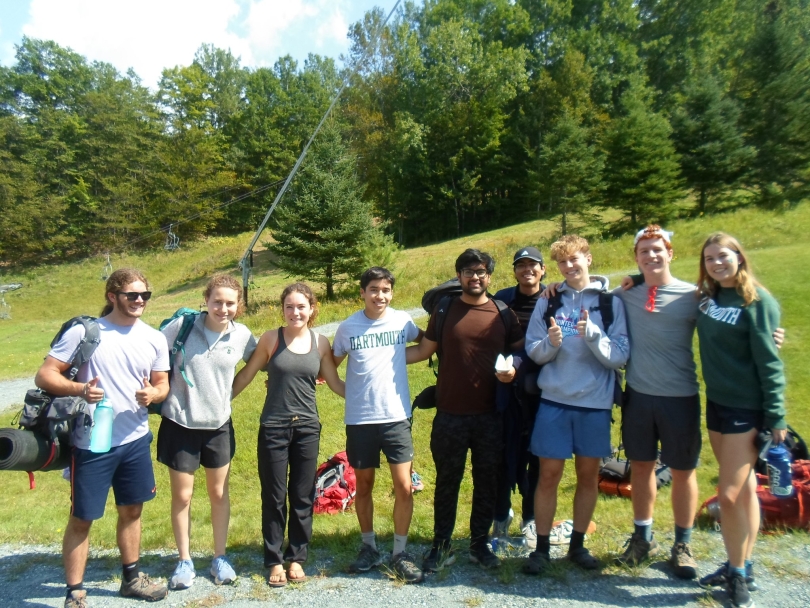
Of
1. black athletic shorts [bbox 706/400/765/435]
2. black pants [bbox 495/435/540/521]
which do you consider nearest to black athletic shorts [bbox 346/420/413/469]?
black pants [bbox 495/435/540/521]

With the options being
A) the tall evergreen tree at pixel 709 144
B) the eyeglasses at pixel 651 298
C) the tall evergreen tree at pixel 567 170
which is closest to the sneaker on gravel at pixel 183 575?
the eyeglasses at pixel 651 298

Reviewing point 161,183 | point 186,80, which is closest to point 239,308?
point 161,183

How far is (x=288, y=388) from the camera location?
3.56 metres

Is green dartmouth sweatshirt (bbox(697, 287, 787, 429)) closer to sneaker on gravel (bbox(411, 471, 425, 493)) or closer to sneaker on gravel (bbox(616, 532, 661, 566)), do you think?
sneaker on gravel (bbox(616, 532, 661, 566))

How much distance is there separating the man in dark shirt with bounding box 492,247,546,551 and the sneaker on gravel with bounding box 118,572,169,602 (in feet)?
6.79

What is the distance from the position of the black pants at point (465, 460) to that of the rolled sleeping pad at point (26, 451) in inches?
83.6

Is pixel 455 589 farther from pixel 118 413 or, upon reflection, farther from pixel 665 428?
pixel 118 413

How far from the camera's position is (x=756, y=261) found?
12750 millimetres

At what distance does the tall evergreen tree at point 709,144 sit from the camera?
80.4 ft

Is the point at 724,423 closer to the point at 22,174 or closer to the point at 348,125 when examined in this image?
the point at 348,125

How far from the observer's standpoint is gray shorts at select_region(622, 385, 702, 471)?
3266mm

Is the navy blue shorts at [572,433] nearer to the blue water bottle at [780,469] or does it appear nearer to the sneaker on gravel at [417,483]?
the blue water bottle at [780,469]

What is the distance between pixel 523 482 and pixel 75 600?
9.04 feet

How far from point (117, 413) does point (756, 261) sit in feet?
43.8
